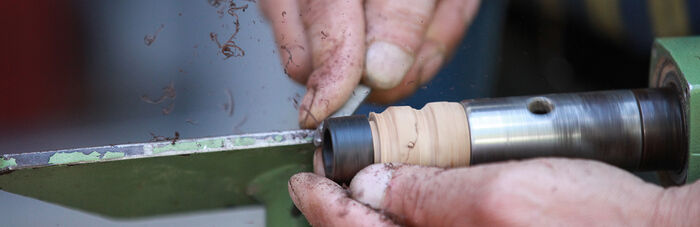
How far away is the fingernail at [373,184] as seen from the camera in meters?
0.77

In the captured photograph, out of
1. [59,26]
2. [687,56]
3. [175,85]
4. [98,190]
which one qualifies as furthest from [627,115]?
[59,26]

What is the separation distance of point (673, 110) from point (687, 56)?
0.10m

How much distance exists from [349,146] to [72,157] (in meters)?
0.48

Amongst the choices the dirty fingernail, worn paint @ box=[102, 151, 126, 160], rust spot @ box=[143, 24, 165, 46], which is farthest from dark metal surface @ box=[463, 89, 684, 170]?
rust spot @ box=[143, 24, 165, 46]

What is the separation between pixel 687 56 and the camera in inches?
34.5

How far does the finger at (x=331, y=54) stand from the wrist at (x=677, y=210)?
517mm

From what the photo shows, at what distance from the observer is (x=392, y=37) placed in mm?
1104

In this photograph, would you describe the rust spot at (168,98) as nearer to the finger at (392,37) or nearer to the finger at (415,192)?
the finger at (392,37)

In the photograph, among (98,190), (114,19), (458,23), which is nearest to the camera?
(98,190)

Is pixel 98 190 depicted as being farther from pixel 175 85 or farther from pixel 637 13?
pixel 637 13

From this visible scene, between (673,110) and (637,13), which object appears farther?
(637,13)

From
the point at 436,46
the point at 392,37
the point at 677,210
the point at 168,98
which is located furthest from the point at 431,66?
the point at 168,98

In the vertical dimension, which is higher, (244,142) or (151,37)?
(151,37)

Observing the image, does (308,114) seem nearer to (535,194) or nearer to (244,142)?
(244,142)
